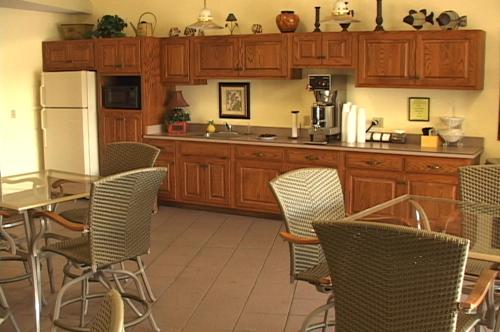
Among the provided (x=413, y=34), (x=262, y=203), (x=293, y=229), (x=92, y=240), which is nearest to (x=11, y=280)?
(x=92, y=240)

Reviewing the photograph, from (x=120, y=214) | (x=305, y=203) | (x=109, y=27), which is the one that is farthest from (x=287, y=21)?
(x=120, y=214)

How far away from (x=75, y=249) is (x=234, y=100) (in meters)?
3.71

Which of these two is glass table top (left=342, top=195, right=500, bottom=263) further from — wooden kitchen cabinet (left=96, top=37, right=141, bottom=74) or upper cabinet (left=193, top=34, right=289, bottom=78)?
wooden kitchen cabinet (left=96, top=37, right=141, bottom=74)

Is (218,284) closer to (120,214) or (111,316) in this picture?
(120,214)

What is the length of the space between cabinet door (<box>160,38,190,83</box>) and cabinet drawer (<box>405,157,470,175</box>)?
254 centimetres

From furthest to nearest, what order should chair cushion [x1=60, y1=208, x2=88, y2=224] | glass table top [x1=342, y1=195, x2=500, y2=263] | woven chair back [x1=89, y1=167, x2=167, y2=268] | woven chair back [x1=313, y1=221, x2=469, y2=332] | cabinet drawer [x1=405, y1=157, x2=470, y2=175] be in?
cabinet drawer [x1=405, y1=157, x2=470, y2=175], chair cushion [x1=60, y1=208, x2=88, y2=224], woven chair back [x1=89, y1=167, x2=167, y2=268], glass table top [x1=342, y1=195, x2=500, y2=263], woven chair back [x1=313, y1=221, x2=469, y2=332]

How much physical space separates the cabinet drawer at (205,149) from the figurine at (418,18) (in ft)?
6.81

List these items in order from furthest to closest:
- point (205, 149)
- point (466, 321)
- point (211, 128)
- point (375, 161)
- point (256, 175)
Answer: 1. point (211, 128)
2. point (205, 149)
3. point (256, 175)
4. point (375, 161)
5. point (466, 321)

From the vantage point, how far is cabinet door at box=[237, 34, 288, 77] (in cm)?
607

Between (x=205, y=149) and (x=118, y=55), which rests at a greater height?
(x=118, y=55)

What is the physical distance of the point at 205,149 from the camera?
6.40 metres

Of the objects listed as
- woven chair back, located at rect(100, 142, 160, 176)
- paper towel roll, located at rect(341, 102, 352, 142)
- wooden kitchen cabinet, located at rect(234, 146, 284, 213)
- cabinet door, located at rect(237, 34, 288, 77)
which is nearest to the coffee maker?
paper towel roll, located at rect(341, 102, 352, 142)

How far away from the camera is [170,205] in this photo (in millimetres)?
6805

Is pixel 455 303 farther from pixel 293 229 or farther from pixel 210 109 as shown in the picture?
pixel 210 109
